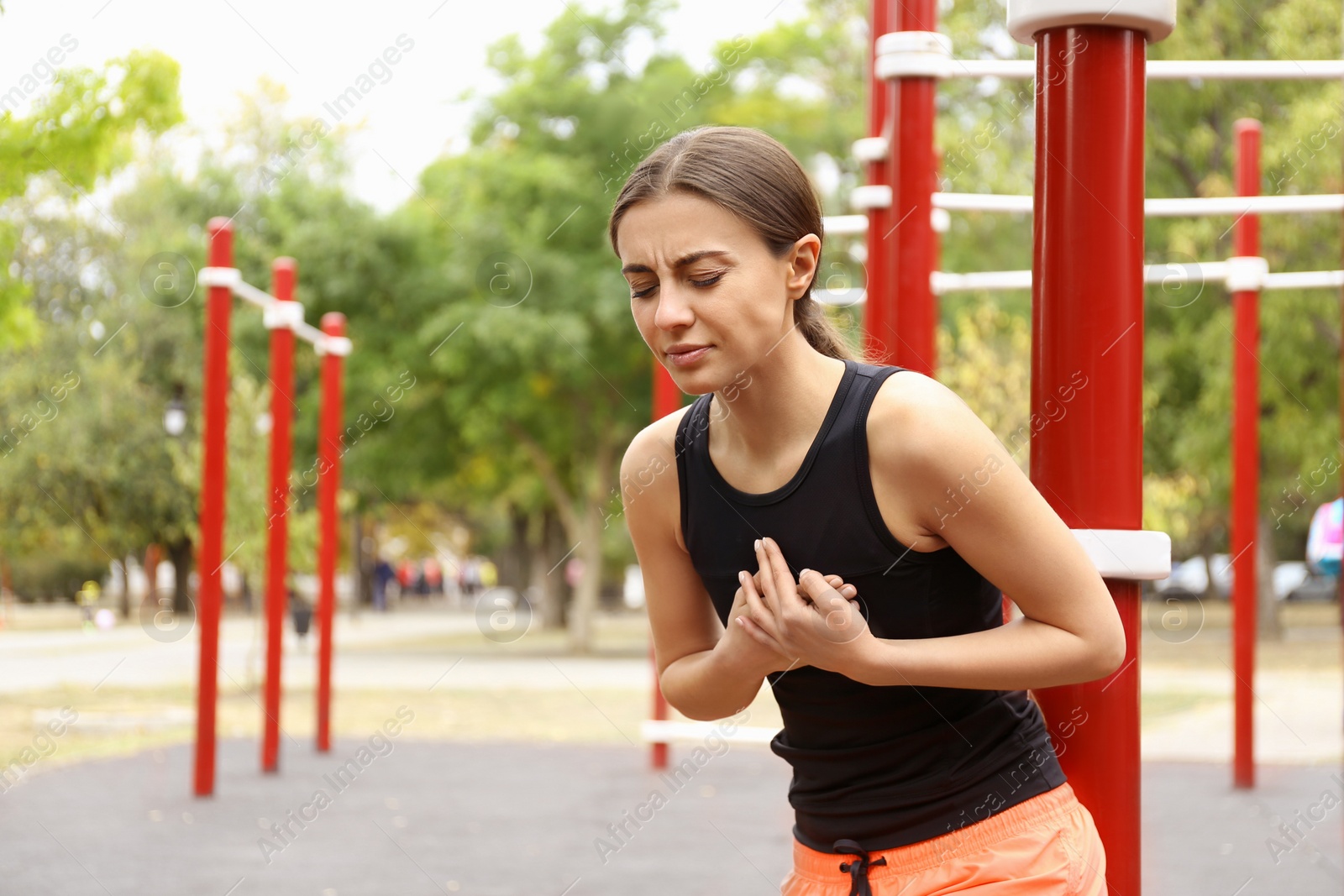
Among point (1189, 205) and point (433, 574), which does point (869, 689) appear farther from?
point (433, 574)

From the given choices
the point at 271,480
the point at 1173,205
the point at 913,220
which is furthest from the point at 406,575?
the point at 913,220

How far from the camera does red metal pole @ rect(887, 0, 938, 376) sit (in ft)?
11.9

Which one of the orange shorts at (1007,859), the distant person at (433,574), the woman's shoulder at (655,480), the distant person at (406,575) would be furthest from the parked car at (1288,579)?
the woman's shoulder at (655,480)

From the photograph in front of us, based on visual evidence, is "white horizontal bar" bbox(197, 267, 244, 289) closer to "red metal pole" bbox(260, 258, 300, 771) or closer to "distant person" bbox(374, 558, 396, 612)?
"red metal pole" bbox(260, 258, 300, 771)

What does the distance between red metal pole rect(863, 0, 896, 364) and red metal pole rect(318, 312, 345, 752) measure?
224 inches

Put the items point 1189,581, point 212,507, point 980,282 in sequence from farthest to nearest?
1. point 1189,581
2. point 980,282
3. point 212,507

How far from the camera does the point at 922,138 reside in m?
3.72

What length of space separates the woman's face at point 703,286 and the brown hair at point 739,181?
1cm

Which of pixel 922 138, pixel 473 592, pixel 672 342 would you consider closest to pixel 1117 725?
pixel 672 342

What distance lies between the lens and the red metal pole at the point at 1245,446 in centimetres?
763

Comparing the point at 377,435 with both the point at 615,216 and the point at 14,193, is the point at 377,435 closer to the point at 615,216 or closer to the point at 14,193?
the point at 14,193

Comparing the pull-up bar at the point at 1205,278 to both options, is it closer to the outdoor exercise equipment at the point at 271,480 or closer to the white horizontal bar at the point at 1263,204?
the white horizontal bar at the point at 1263,204

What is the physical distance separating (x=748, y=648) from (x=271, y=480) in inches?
310

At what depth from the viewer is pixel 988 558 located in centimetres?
161
